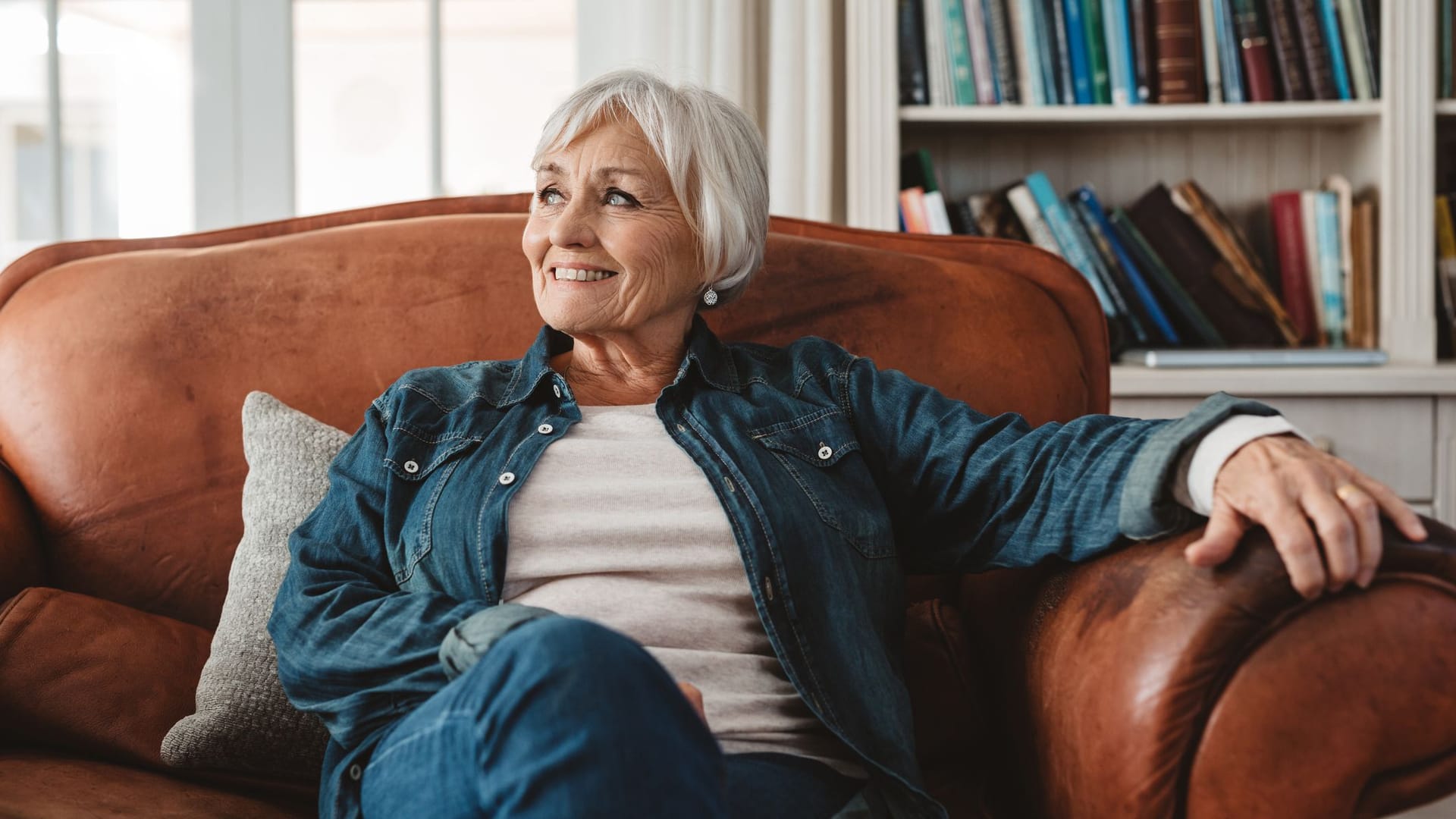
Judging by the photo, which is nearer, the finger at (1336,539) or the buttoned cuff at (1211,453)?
the finger at (1336,539)

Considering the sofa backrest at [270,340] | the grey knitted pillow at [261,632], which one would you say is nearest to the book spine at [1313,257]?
the sofa backrest at [270,340]

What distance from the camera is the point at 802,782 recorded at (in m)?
1.09

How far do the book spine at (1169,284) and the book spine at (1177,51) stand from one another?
0.25 m

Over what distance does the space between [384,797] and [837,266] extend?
93cm

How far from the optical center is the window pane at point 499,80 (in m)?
2.46

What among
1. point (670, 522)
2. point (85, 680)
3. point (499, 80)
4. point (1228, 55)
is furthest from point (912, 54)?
point (85, 680)

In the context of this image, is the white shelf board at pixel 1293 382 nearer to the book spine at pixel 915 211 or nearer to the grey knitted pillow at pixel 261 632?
the book spine at pixel 915 211

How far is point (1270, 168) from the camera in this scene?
100 inches

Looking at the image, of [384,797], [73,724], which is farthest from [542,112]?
[384,797]

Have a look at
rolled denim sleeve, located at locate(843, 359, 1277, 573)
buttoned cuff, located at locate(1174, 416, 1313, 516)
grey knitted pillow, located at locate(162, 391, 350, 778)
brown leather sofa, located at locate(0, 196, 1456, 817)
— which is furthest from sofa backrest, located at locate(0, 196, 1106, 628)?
buttoned cuff, located at locate(1174, 416, 1313, 516)

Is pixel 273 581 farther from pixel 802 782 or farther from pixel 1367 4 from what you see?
pixel 1367 4

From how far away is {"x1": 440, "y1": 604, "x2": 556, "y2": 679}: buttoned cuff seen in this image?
0.92 m

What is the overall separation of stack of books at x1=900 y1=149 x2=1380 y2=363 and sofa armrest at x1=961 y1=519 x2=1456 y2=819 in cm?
137

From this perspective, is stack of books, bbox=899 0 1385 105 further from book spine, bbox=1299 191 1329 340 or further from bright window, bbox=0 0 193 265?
bright window, bbox=0 0 193 265
